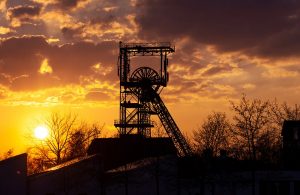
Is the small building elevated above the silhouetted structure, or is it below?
below

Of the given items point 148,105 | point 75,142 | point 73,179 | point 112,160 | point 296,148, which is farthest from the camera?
point 75,142

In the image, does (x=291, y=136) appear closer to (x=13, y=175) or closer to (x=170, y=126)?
(x=170, y=126)

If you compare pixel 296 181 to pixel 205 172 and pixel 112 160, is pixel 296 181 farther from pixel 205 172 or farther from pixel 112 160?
pixel 112 160

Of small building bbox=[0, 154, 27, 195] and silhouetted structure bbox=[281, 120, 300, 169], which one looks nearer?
small building bbox=[0, 154, 27, 195]

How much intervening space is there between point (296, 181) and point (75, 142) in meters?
47.1

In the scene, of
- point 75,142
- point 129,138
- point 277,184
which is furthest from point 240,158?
point 75,142

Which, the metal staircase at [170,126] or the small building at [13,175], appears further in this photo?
the metal staircase at [170,126]

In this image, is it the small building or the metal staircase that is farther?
the metal staircase

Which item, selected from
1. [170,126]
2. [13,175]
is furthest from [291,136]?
[13,175]

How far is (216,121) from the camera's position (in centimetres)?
8875

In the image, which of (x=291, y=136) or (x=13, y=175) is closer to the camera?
(x=13, y=175)

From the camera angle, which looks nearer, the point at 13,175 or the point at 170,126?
the point at 13,175

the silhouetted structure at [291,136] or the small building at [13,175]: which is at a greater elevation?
the silhouetted structure at [291,136]

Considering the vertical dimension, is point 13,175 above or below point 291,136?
below
